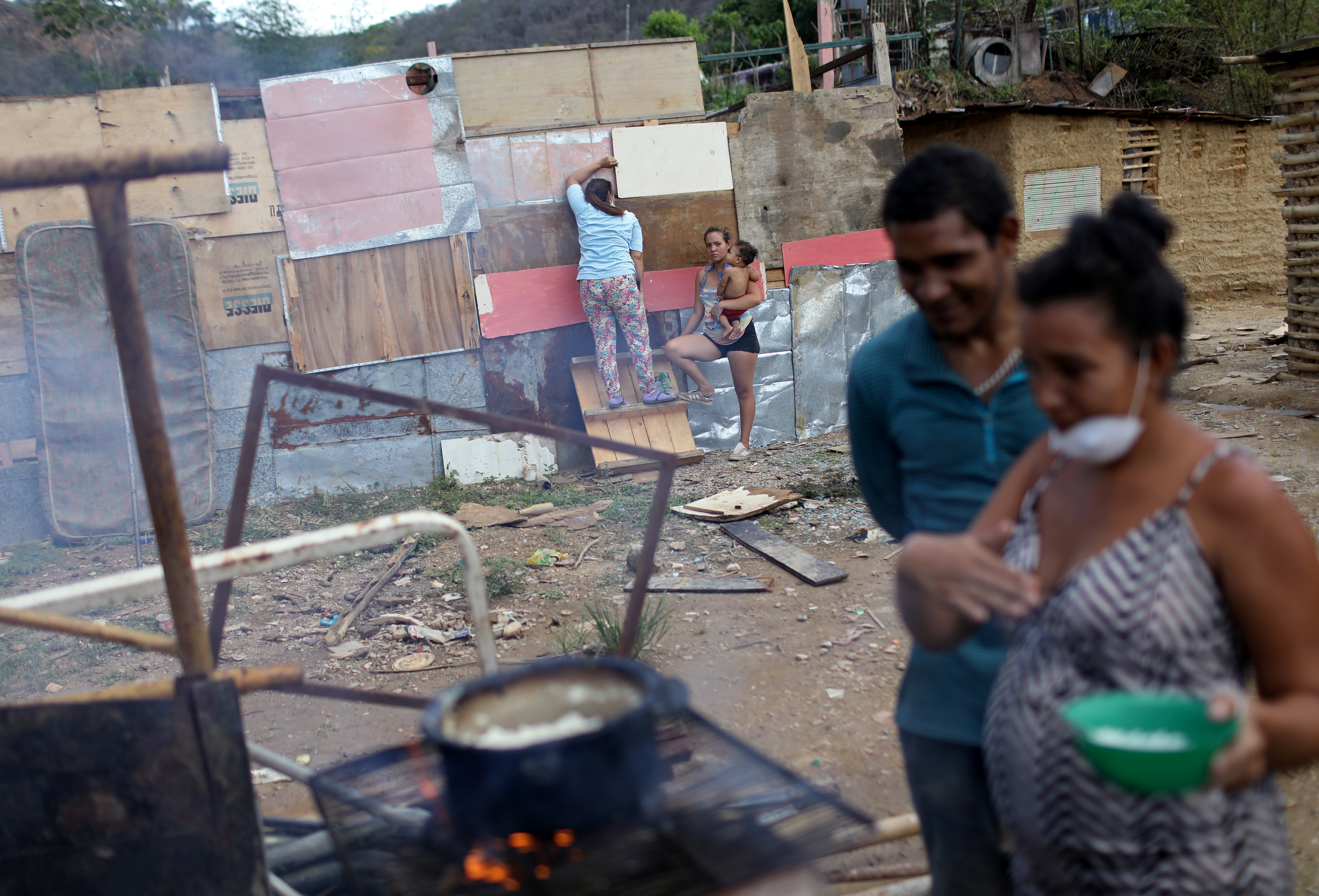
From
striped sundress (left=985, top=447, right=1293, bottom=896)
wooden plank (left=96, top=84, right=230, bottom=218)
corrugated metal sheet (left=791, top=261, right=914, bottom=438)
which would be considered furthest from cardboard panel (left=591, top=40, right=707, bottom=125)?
striped sundress (left=985, top=447, right=1293, bottom=896)

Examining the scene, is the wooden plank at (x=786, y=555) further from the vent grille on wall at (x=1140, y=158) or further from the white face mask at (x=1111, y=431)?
the vent grille on wall at (x=1140, y=158)

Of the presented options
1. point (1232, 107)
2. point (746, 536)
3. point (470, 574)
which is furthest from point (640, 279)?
point (1232, 107)

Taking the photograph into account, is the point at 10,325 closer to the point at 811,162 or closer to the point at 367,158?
the point at 367,158

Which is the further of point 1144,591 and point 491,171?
point 491,171

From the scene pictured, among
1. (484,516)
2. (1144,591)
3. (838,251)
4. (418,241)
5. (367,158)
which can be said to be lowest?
(484,516)

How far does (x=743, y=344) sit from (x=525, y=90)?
3.01 meters

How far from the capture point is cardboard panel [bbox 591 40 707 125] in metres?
8.13

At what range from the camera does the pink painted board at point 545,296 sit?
818 centimetres

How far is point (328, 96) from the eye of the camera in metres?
7.63

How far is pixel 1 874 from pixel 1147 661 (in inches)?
Result: 86.7

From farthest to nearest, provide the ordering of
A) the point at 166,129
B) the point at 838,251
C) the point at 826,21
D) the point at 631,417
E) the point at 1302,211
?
the point at 826,21 → the point at 838,251 → the point at 1302,211 → the point at 631,417 → the point at 166,129

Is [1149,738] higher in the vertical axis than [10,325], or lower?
lower

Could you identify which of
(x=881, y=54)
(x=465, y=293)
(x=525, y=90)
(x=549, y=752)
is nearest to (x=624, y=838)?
(x=549, y=752)

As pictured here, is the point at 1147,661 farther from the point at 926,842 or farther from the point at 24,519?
the point at 24,519
